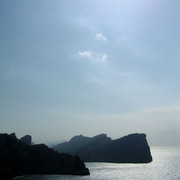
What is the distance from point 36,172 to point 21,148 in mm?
15301

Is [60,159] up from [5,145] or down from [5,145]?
down

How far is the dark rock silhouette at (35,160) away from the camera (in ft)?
486

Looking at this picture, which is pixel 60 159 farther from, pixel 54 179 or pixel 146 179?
pixel 146 179

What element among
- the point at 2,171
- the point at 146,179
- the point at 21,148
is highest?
the point at 21,148

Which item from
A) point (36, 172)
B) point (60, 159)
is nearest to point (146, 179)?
point (60, 159)

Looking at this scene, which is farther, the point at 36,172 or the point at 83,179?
the point at 36,172

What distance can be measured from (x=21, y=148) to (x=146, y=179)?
68.7m

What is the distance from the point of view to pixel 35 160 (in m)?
158

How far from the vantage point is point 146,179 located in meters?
128

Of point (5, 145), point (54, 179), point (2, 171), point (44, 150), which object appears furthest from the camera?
point (44, 150)

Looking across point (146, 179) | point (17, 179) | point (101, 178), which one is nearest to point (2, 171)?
point (17, 179)

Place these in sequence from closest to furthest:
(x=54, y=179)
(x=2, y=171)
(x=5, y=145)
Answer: (x=2, y=171) < (x=54, y=179) < (x=5, y=145)

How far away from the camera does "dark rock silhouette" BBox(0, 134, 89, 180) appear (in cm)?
14825

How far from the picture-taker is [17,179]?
415 feet
